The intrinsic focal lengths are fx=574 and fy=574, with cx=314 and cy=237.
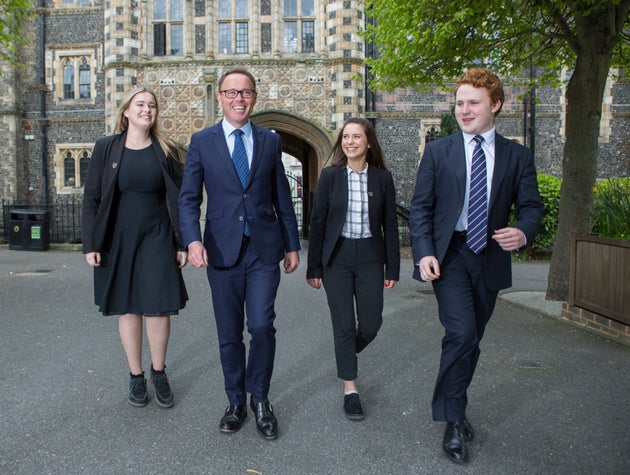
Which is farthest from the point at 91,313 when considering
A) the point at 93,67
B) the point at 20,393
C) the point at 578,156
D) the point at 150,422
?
the point at 93,67

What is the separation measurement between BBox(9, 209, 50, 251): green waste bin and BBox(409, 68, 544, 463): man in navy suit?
1541 cm

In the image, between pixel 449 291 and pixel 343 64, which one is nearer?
pixel 449 291

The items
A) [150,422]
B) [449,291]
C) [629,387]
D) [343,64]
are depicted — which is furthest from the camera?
[343,64]

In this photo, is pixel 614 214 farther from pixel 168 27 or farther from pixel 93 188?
pixel 168 27

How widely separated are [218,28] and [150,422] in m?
16.4

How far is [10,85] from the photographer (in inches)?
789

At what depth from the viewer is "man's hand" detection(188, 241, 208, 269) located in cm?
341

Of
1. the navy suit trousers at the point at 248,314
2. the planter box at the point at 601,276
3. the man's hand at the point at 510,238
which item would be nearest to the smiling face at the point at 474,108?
the man's hand at the point at 510,238

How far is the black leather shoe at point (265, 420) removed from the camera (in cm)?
341

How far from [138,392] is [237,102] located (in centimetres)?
208

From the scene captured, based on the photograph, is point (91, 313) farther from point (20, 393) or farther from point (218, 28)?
point (218, 28)

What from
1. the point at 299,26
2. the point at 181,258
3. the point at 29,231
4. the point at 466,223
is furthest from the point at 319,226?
the point at 299,26

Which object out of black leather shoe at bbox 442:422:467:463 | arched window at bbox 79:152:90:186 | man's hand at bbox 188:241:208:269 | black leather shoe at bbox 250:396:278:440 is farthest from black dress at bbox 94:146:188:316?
arched window at bbox 79:152:90:186

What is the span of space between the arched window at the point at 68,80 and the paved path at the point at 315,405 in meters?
15.6
